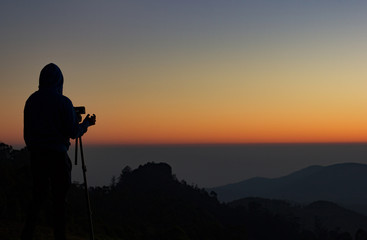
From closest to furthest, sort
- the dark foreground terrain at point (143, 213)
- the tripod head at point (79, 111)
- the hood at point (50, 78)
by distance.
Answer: the hood at point (50, 78) → the tripod head at point (79, 111) → the dark foreground terrain at point (143, 213)

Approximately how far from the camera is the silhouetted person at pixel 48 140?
6.05 metres

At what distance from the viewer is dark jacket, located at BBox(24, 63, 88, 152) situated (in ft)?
19.8

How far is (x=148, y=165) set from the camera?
14350 cm

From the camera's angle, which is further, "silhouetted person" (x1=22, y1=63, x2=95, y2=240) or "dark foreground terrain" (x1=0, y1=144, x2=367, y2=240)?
"dark foreground terrain" (x1=0, y1=144, x2=367, y2=240)

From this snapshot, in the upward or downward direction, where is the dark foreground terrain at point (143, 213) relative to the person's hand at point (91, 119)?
downward

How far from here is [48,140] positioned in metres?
6.04

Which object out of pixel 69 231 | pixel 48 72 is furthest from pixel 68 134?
pixel 69 231

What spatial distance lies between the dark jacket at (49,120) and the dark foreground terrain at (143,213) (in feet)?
Answer: 15.1

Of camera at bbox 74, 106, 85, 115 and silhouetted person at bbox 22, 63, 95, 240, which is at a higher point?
camera at bbox 74, 106, 85, 115

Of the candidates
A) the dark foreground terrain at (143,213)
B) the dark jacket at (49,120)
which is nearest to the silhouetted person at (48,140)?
the dark jacket at (49,120)

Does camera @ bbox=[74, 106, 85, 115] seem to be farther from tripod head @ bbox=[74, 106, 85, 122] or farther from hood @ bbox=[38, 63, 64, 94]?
hood @ bbox=[38, 63, 64, 94]

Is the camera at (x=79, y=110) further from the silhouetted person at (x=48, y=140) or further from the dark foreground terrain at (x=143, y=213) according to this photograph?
the dark foreground terrain at (x=143, y=213)

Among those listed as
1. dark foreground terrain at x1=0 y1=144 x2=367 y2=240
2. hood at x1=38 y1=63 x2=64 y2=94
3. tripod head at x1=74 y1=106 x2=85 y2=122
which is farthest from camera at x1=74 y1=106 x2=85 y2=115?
dark foreground terrain at x1=0 y1=144 x2=367 y2=240

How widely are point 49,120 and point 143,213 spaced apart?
74068 mm
